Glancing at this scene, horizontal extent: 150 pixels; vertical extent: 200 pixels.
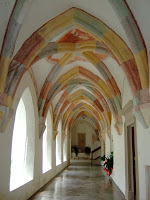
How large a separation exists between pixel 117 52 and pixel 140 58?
26.6 inches

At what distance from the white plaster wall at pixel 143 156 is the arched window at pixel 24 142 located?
3.06 metres

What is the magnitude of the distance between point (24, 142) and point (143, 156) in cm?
347

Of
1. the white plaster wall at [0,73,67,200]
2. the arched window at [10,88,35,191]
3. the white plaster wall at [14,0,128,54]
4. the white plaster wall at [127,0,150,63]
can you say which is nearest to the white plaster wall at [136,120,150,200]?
the white plaster wall at [127,0,150,63]

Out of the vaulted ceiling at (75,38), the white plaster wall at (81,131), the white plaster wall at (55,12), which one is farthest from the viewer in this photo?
the white plaster wall at (81,131)

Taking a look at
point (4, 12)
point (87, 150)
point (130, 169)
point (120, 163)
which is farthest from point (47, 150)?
point (87, 150)

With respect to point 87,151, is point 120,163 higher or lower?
higher

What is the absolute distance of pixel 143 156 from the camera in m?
3.97

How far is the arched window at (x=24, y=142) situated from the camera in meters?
A: 5.98

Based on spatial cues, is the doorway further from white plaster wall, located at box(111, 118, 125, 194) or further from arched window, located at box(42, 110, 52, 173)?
arched window, located at box(42, 110, 52, 173)

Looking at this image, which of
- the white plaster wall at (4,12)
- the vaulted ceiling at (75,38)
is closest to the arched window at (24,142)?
the vaulted ceiling at (75,38)

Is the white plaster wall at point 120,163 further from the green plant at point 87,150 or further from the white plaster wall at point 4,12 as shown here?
the green plant at point 87,150

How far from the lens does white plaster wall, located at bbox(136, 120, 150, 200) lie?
3.73 meters

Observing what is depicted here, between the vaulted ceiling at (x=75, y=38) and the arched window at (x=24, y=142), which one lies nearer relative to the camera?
the vaulted ceiling at (x=75, y=38)

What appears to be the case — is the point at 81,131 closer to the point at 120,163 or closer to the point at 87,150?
the point at 87,150
